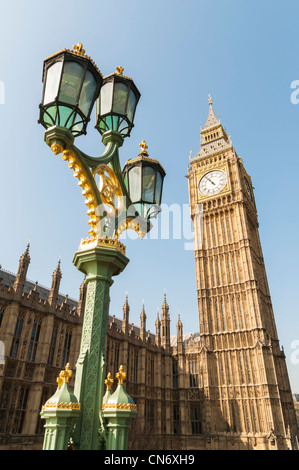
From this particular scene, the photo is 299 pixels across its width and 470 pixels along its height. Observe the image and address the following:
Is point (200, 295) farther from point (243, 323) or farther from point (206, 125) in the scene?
point (206, 125)

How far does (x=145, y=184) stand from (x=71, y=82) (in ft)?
6.06

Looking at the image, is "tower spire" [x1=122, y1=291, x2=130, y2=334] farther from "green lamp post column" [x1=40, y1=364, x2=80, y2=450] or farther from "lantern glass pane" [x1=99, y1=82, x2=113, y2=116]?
"green lamp post column" [x1=40, y1=364, x2=80, y2=450]

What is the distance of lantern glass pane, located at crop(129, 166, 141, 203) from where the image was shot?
4.92 m

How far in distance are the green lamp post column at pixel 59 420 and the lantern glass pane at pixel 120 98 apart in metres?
3.85

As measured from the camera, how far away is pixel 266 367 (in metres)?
31.6

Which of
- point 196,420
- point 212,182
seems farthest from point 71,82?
point 212,182

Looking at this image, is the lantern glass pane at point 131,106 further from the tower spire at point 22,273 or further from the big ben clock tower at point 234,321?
the big ben clock tower at point 234,321

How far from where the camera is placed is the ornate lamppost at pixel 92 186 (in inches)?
121

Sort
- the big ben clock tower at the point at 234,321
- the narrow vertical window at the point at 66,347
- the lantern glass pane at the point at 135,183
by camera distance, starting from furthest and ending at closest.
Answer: the big ben clock tower at the point at 234,321 → the narrow vertical window at the point at 66,347 → the lantern glass pane at the point at 135,183

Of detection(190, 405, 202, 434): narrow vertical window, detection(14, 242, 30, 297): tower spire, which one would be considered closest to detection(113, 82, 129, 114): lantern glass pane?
detection(14, 242, 30, 297): tower spire

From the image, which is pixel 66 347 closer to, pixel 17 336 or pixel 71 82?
pixel 17 336

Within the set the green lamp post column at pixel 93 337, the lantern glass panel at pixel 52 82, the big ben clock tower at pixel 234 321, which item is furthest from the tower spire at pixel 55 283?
the lantern glass panel at pixel 52 82

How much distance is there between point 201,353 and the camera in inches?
1379
